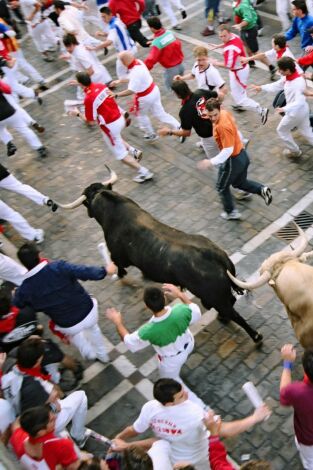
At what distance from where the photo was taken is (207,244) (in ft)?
20.5

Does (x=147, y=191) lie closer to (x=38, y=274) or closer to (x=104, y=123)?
(x=104, y=123)

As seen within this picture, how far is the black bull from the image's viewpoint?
615 cm

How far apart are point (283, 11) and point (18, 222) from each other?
809cm

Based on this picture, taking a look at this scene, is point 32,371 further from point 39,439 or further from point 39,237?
point 39,237

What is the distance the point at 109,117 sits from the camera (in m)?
9.00

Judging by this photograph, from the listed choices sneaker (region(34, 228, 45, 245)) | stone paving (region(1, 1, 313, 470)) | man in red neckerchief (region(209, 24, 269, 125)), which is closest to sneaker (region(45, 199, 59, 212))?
stone paving (region(1, 1, 313, 470))

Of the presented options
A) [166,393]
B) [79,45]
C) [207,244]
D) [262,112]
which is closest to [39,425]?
[166,393]

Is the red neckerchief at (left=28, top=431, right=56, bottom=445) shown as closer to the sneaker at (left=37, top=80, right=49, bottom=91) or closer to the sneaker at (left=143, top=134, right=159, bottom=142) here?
the sneaker at (left=143, top=134, right=159, bottom=142)

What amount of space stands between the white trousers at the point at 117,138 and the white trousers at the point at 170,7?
19.0 feet

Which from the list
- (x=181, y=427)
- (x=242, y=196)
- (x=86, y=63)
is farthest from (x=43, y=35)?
(x=181, y=427)

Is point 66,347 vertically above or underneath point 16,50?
underneath

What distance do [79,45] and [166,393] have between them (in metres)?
8.79

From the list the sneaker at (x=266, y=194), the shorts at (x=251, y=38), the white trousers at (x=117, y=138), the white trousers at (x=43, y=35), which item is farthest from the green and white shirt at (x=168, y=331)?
the white trousers at (x=43, y=35)

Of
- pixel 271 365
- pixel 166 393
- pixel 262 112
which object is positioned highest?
pixel 166 393
